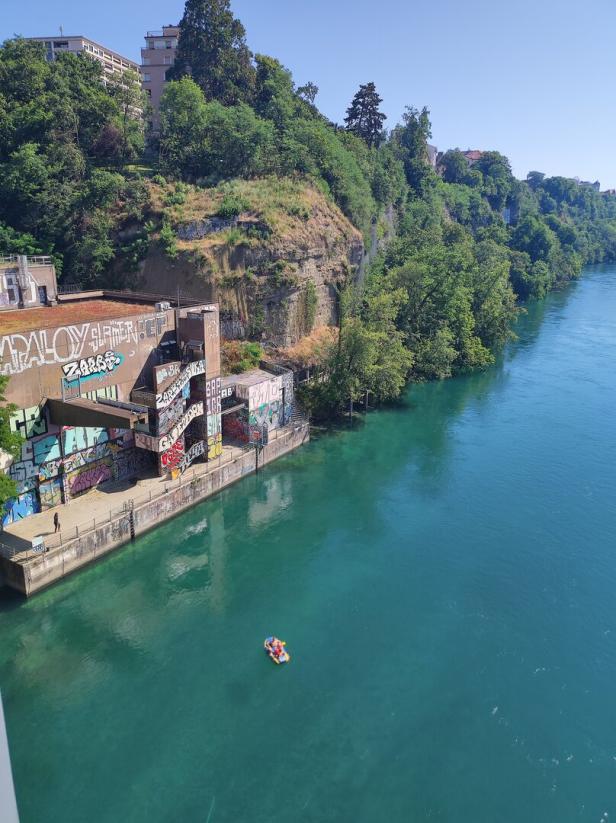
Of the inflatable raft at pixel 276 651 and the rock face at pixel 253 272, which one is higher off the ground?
the rock face at pixel 253 272

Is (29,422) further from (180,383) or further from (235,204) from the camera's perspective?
(235,204)

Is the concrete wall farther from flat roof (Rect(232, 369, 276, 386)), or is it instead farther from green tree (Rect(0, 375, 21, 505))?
flat roof (Rect(232, 369, 276, 386))

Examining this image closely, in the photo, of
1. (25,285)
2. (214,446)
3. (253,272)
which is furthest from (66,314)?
(253,272)

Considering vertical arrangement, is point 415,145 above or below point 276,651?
above

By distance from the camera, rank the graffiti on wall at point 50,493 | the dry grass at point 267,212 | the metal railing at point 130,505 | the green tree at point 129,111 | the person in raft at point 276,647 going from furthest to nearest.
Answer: the green tree at point 129,111, the dry grass at point 267,212, the graffiti on wall at point 50,493, the metal railing at point 130,505, the person in raft at point 276,647

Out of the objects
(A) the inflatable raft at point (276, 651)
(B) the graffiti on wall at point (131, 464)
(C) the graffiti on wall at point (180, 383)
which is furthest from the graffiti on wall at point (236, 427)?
(A) the inflatable raft at point (276, 651)

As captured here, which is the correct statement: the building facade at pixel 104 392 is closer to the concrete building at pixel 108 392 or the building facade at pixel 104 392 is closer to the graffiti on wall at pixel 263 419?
the concrete building at pixel 108 392
